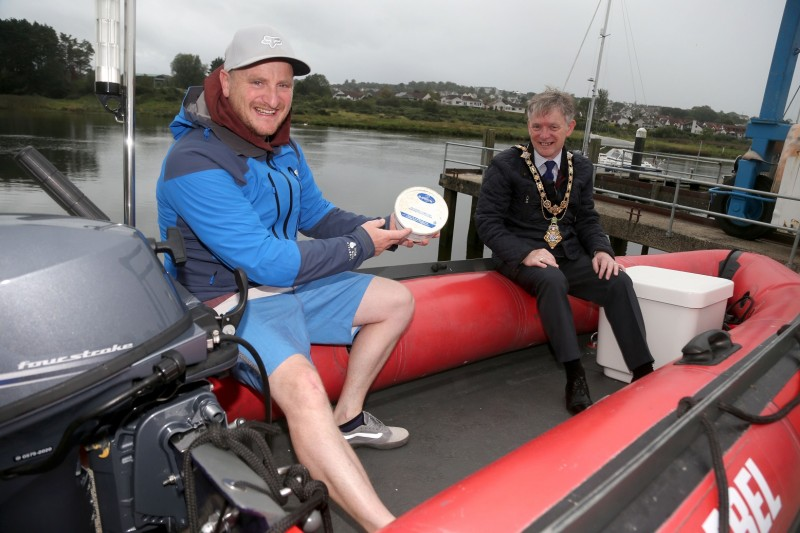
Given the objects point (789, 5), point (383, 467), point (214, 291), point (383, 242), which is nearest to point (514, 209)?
point (383, 242)

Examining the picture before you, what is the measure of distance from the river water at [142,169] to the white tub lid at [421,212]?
5264 millimetres

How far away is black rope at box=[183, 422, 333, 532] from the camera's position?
85cm

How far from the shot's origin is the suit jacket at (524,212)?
2.41 m

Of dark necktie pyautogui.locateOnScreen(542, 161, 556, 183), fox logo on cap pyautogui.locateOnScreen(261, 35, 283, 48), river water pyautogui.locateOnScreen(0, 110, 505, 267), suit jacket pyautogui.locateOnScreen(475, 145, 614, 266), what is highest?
fox logo on cap pyautogui.locateOnScreen(261, 35, 283, 48)

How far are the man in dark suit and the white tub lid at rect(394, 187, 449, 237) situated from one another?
61cm

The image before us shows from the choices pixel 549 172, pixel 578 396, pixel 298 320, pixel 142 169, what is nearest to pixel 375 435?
pixel 298 320

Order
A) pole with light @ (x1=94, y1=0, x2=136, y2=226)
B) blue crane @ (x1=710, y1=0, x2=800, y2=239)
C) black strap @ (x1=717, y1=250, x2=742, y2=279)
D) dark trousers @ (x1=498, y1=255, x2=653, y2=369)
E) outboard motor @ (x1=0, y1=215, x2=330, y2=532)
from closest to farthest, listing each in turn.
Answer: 1. outboard motor @ (x1=0, y1=215, x2=330, y2=532)
2. pole with light @ (x1=94, y1=0, x2=136, y2=226)
3. dark trousers @ (x1=498, y1=255, x2=653, y2=369)
4. black strap @ (x1=717, y1=250, x2=742, y2=279)
5. blue crane @ (x1=710, y1=0, x2=800, y2=239)

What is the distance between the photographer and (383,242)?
159 centimetres

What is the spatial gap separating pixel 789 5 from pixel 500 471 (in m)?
6.63

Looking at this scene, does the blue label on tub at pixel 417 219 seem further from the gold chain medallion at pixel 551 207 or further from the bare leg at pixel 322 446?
the gold chain medallion at pixel 551 207

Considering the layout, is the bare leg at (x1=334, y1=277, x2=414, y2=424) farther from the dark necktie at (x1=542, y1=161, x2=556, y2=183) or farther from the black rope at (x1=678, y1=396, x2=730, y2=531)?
the dark necktie at (x1=542, y1=161, x2=556, y2=183)

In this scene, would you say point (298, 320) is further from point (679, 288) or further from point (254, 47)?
point (679, 288)

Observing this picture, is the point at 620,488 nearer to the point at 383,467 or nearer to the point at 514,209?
the point at 383,467

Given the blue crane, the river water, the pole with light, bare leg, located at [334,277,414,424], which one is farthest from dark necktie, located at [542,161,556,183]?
the river water
